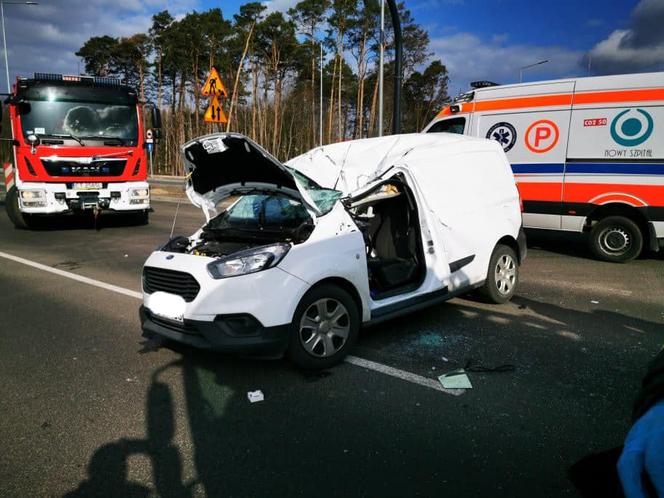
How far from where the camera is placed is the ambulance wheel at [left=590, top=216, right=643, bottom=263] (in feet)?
25.9

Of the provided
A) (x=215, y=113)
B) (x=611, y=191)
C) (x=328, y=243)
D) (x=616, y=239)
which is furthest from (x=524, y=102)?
(x=215, y=113)

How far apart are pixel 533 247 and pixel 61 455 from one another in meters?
8.78

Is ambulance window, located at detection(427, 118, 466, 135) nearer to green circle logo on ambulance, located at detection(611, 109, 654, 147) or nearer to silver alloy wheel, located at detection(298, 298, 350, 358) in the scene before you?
green circle logo on ambulance, located at detection(611, 109, 654, 147)

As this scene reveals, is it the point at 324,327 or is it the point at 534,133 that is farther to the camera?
the point at 534,133

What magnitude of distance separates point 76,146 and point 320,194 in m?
8.43

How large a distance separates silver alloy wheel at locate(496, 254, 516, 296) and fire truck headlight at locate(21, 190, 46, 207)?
9375 mm

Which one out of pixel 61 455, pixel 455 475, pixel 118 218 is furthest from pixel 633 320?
pixel 118 218

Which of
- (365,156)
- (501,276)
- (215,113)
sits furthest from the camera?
(215,113)

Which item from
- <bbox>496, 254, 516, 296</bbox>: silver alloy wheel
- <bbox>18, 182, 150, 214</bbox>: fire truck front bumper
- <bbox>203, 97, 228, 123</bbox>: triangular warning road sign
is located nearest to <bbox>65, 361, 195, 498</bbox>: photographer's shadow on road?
<bbox>496, 254, 516, 296</bbox>: silver alloy wheel

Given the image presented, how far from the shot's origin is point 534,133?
866 cm

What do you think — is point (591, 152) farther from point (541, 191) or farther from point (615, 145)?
point (541, 191)

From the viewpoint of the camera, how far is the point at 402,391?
11.6 ft

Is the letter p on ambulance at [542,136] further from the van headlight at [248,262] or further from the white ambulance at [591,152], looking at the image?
the van headlight at [248,262]

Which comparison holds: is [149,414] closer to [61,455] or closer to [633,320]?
[61,455]
